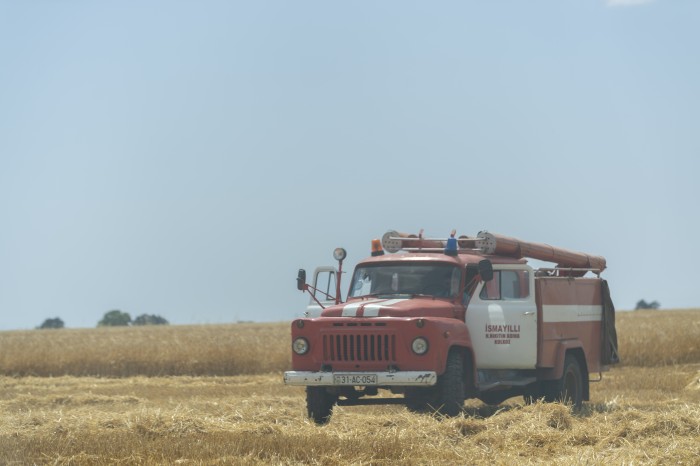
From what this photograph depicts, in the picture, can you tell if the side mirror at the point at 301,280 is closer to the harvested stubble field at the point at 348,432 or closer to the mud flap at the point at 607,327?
the harvested stubble field at the point at 348,432

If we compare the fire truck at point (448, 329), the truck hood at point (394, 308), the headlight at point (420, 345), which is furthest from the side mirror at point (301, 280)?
the headlight at point (420, 345)

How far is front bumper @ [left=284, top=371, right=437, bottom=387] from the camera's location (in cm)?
1612

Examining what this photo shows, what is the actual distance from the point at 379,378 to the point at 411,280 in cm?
213

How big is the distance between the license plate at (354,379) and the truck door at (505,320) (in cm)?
207

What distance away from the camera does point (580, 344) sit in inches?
792

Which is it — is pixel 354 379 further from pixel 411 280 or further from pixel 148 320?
pixel 148 320

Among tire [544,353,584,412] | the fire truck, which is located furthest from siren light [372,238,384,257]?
tire [544,353,584,412]

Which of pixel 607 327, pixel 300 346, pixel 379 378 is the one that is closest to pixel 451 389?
pixel 379 378

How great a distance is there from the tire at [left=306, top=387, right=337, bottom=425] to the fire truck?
0.01 meters

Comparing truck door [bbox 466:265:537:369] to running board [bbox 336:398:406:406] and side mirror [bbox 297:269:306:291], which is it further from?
side mirror [bbox 297:269:306:291]

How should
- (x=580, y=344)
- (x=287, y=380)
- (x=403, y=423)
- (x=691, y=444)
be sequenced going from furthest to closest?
(x=580, y=344)
(x=287, y=380)
(x=403, y=423)
(x=691, y=444)

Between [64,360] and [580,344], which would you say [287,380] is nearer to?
[580,344]

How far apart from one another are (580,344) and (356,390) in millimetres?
4519

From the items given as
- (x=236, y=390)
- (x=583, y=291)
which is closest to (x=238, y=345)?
(x=236, y=390)
